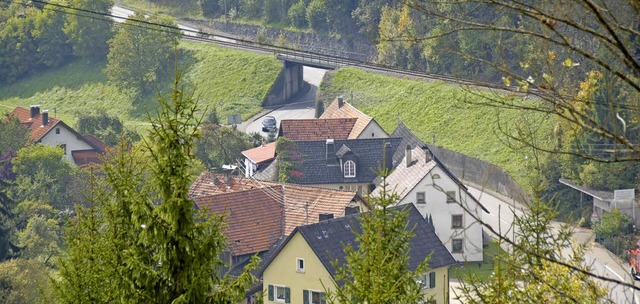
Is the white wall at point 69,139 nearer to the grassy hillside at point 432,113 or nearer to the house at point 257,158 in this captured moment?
the house at point 257,158

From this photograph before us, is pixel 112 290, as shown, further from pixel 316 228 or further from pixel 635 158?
pixel 316 228

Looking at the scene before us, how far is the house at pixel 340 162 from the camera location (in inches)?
1633

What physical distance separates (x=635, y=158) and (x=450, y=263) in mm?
23331

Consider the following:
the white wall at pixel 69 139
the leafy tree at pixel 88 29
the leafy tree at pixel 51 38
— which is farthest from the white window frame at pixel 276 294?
the leafy tree at pixel 51 38

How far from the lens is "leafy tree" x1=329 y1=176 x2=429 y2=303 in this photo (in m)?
9.29

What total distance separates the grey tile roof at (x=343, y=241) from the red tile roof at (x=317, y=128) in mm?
15889

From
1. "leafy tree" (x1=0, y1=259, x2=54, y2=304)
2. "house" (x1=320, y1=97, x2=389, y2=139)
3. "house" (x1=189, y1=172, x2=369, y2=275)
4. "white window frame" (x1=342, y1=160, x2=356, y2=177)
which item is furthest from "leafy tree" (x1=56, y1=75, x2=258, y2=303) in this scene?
"house" (x1=320, y1=97, x2=389, y2=139)

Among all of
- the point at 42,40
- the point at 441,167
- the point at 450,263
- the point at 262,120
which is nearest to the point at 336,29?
the point at 262,120

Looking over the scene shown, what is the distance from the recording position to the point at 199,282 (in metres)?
7.88

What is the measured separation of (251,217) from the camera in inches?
1298

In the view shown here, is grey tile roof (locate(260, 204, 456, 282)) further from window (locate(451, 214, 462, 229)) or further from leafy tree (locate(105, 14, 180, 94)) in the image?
leafy tree (locate(105, 14, 180, 94))

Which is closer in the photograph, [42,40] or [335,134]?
[335,134]

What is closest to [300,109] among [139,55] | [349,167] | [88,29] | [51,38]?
[139,55]

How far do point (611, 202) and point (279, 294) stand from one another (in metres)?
15.7
